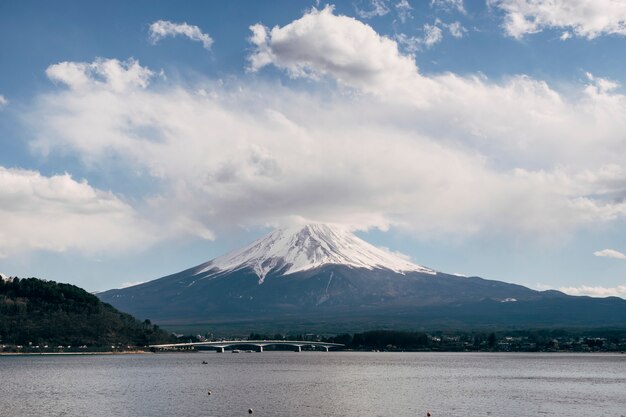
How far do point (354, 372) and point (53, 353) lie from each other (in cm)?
7332

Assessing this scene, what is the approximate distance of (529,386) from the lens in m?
96.2

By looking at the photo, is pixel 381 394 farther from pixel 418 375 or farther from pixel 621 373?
pixel 621 373

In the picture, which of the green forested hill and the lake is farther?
the green forested hill

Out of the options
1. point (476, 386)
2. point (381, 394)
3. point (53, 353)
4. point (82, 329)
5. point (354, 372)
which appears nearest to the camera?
point (381, 394)

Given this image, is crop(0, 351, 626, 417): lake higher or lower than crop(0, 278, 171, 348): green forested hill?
lower

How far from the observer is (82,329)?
185m

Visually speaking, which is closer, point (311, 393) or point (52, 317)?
point (311, 393)

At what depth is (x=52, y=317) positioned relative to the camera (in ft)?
593

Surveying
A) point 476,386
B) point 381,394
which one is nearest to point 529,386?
point 476,386

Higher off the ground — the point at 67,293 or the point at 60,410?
the point at 67,293

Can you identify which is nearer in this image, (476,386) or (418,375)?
(476,386)

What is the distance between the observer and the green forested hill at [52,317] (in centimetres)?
17575

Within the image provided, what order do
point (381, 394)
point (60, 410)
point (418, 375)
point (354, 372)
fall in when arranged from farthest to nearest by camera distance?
point (354, 372) < point (418, 375) < point (381, 394) < point (60, 410)

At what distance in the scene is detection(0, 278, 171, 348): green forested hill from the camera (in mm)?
175750
